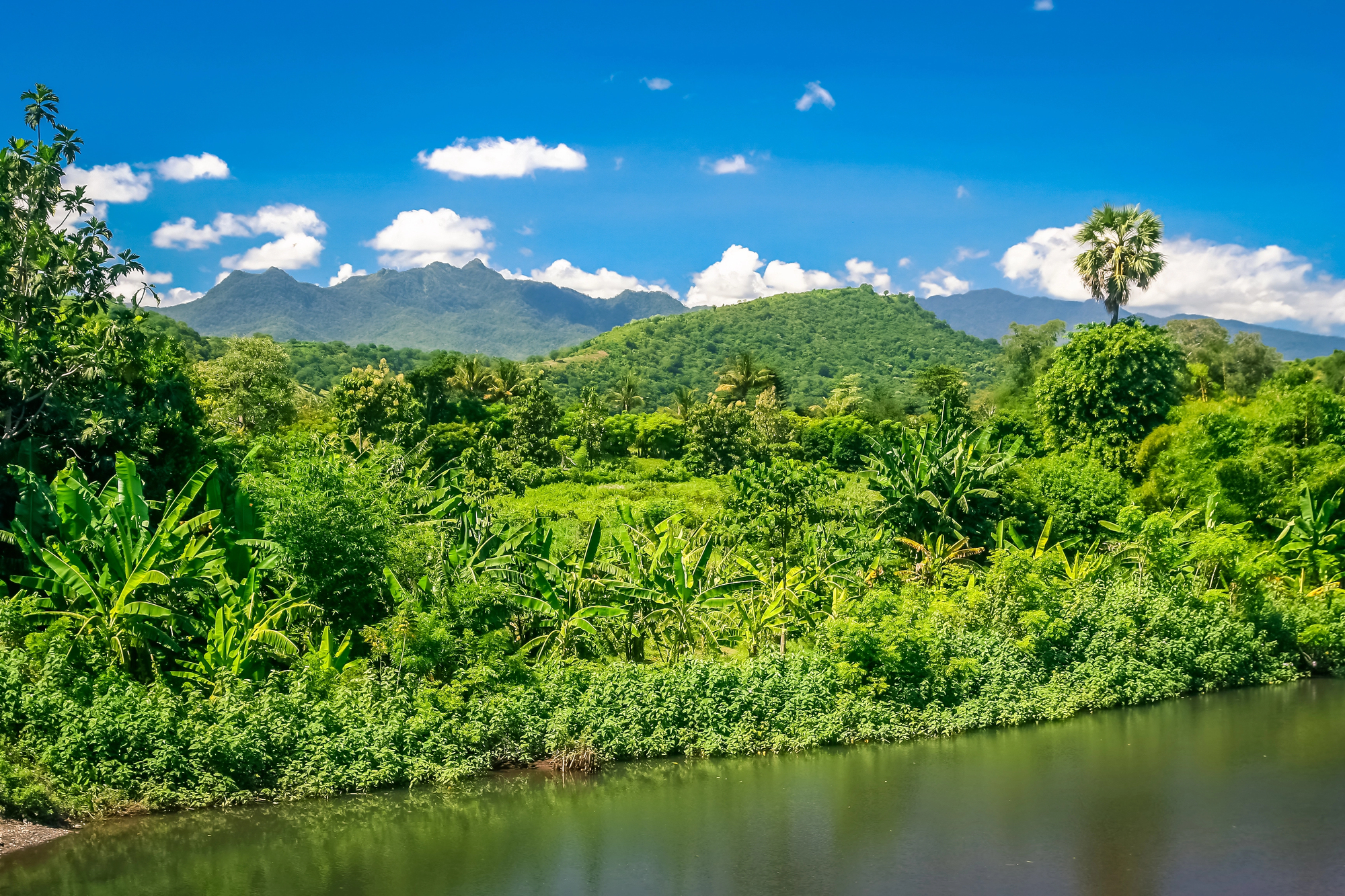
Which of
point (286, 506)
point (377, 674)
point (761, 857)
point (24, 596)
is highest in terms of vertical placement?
point (286, 506)

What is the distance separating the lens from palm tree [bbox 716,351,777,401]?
61.0m

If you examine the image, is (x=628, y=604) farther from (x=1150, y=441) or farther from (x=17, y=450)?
(x=1150, y=441)

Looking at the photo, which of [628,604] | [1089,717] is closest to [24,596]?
[628,604]

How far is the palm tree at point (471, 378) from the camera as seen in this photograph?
55000mm

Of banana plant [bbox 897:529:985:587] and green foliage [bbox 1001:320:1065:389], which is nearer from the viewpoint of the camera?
banana plant [bbox 897:529:985:587]

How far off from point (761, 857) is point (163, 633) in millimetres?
7756

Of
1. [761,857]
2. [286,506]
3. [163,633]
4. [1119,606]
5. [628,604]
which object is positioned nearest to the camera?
[761,857]

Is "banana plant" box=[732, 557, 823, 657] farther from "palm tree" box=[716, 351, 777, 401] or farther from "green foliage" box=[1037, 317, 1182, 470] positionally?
"palm tree" box=[716, 351, 777, 401]

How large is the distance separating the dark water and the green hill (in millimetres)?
87948

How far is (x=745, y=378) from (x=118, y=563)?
5074cm

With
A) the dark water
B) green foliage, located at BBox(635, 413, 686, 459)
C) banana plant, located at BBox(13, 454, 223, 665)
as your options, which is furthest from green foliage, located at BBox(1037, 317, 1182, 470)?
banana plant, located at BBox(13, 454, 223, 665)

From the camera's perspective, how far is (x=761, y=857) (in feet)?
31.1

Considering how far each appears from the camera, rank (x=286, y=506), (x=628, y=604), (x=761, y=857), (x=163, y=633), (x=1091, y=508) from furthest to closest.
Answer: (x=1091, y=508), (x=628, y=604), (x=286, y=506), (x=163, y=633), (x=761, y=857)

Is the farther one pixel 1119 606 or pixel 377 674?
pixel 1119 606
